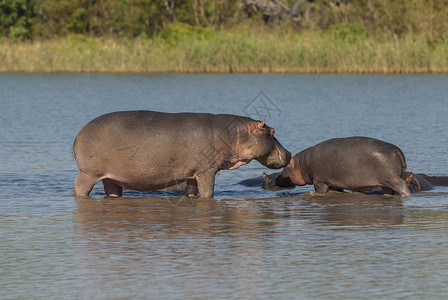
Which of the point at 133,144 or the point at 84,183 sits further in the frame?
the point at 84,183

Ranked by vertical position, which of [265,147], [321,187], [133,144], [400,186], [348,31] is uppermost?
[348,31]

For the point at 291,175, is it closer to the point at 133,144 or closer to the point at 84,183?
the point at 133,144

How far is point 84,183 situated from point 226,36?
28.1 metres

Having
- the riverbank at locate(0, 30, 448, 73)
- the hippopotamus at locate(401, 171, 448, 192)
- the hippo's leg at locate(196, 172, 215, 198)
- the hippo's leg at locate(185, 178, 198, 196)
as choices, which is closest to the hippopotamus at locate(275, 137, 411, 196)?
the hippopotamus at locate(401, 171, 448, 192)

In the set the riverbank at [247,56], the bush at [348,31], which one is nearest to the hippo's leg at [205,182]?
the riverbank at [247,56]

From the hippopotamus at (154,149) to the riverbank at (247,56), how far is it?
1004 inches

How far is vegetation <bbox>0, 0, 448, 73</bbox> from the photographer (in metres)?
35.6

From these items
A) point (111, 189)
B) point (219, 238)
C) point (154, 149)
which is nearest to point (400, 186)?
point (154, 149)

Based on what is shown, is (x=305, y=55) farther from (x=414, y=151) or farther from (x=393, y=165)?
(x=393, y=165)

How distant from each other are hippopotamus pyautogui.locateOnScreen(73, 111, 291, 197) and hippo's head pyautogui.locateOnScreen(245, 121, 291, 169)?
9 cm

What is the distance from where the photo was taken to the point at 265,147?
10.1m

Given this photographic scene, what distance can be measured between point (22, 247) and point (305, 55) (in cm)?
2938

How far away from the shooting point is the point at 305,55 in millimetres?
35719

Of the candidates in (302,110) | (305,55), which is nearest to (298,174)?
(302,110)
